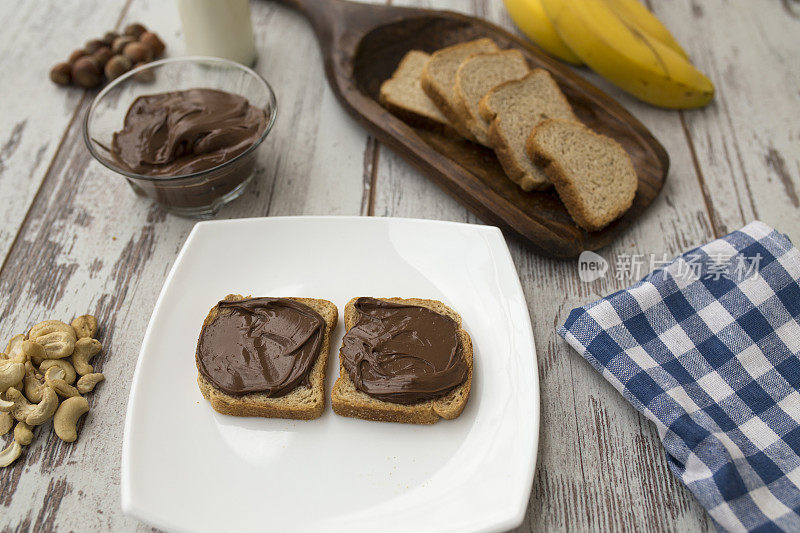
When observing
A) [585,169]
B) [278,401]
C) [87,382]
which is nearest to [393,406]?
[278,401]

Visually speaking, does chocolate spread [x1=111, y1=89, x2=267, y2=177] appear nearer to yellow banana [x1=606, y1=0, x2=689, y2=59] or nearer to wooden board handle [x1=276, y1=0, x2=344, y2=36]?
wooden board handle [x1=276, y1=0, x2=344, y2=36]

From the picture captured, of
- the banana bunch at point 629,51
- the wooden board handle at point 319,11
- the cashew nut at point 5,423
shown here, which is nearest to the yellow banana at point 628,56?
the banana bunch at point 629,51

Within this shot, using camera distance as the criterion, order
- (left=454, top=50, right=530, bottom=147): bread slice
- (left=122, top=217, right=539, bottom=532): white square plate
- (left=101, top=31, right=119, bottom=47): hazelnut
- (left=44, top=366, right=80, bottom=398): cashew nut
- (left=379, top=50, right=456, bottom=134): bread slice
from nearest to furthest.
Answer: (left=122, top=217, right=539, bottom=532): white square plate < (left=44, top=366, right=80, bottom=398): cashew nut < (left=454, top=50, right=530, bottom=147): bread slice < (left=379, top=50, right=456, bottom=134): bread slice < (left=101, top=31, right=119, bottom=47): hazelnut

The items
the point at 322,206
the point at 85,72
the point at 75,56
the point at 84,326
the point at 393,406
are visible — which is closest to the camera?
the point at 393,406

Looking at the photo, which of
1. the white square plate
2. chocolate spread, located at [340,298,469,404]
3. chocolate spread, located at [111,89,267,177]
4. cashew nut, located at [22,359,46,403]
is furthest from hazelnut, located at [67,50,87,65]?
chocolate spread, located at [340,298,469,404]

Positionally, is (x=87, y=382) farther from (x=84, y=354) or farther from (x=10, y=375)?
(x=10, y=375)

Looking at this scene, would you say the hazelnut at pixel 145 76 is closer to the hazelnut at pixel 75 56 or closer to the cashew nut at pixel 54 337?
the hazelnut at pixel 75 56

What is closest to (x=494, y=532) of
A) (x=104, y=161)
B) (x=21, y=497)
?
(x=21, y=497)
